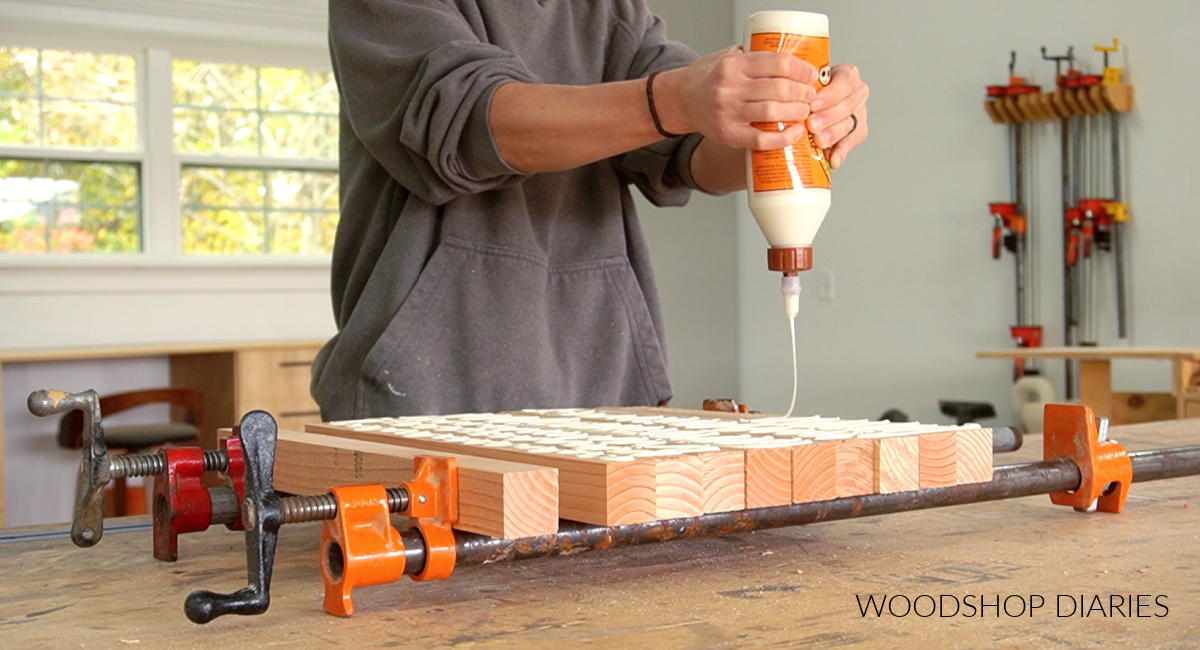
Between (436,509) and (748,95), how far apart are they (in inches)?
17.7

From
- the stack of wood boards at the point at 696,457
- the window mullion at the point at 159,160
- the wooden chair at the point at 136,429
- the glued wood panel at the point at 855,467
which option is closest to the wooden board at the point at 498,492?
the stack of wood boards at the point at 696,457

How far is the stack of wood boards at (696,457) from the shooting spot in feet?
2.37

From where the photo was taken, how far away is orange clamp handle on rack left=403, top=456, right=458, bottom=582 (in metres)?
0.68

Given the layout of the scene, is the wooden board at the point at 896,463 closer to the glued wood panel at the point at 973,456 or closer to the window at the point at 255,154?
the glued wood panel at the point at 973,456

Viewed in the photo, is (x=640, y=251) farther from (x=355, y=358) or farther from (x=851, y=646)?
(x=851, y=646)

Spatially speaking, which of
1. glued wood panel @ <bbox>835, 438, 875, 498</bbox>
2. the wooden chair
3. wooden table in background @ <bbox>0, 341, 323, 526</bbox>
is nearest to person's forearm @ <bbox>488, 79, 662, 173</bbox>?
glued wood panel @ <bbox>835, 438, 875, 498</bbox>

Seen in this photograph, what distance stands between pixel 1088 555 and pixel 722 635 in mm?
364

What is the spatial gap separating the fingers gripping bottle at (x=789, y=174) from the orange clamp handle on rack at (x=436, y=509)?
0.40 meters

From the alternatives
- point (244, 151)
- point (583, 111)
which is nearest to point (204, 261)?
point (244, 151)

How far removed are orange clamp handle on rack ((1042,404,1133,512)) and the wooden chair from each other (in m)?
2.92

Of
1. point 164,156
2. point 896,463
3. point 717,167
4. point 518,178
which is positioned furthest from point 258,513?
point 164,156

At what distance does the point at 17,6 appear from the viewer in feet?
14.0

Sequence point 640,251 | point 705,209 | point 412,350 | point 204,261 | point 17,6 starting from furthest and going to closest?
point 705,209
point 204,261
point 17,6
point 640,251
point 412,350

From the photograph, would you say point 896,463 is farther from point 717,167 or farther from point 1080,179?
point 1080,179
